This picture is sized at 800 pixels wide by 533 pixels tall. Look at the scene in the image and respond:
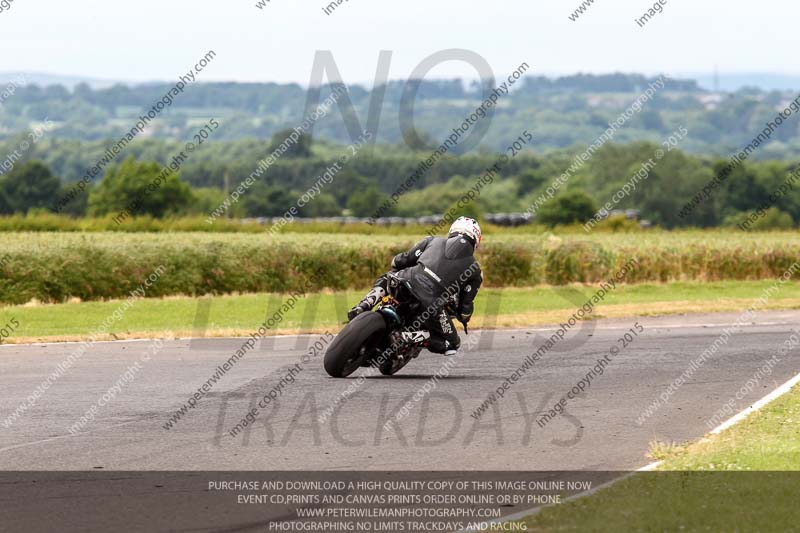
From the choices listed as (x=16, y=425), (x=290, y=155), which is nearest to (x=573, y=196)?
(x=290, y=155)

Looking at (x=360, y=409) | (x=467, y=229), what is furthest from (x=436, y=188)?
(x=360, y=409)

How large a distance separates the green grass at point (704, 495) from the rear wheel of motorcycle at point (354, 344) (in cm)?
429

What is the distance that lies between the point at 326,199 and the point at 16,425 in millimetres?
127296

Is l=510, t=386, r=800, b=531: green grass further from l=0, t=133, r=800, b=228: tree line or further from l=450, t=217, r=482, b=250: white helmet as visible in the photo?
l=0, t=133, r=800, b=228: tree line

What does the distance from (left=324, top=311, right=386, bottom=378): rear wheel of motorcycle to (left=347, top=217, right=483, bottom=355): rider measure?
41 centimetres

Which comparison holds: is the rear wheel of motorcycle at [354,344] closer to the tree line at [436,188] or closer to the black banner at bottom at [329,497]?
the black banner at bottom at [329,497]

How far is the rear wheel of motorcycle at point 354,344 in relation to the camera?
1375cm

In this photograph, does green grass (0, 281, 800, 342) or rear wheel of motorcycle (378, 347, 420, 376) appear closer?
rear wheel of motorcycle (378, 347, 420, 376)

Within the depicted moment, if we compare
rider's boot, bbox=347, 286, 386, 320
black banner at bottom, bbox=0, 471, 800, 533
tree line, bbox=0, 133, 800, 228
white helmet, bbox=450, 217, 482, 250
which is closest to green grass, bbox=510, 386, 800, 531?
black banner at bottom, bbox=0, 471, 800, 533

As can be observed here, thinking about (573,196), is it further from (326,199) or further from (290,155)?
(290,155)

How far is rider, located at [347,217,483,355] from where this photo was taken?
14430mm

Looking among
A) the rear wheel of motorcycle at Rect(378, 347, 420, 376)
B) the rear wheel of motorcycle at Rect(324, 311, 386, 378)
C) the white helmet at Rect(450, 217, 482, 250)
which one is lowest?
the rear wheel of motorcycle at Rect(378, 347, 420, 376)

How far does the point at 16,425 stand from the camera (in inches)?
437

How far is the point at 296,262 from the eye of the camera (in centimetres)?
3272
